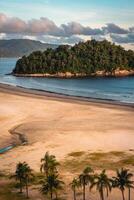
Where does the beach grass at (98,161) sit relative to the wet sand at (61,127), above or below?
below

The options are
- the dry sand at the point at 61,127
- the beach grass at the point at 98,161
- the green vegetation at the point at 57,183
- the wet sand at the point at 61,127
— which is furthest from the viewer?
the wet sand at the point at 61,127

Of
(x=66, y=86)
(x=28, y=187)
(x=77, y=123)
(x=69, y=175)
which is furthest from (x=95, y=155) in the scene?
(x=66, y=86)

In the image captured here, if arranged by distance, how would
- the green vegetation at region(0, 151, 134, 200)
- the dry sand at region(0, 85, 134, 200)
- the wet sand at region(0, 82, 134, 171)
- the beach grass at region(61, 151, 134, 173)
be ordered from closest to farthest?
the green vegetation at region(0, 151, 134, 200) < the beach grass at region(61, 151, 134, 173) < the dry sand at region(0, 85, 134, 200) < the wet sand at region(0, 82, 134, 171)

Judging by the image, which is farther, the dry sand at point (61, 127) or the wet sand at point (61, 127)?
the wet sand at point (61, 127)

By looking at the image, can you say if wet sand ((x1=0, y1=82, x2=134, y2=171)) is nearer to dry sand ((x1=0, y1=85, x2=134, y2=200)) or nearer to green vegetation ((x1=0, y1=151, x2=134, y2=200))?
dry sand ((x1=0, y1=85, x2=134, y2=200))

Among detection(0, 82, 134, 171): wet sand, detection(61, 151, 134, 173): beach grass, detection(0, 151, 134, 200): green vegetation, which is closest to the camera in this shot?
detection(0, 151, 134, 200): green vegetation

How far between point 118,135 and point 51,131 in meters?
14.5

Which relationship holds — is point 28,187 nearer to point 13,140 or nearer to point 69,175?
point 69,175

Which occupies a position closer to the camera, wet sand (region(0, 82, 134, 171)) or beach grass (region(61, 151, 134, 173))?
beach grass (region(61, 151, 134, 173))

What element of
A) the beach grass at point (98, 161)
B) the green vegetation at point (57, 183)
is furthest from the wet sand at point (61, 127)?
the green vegetation at point (57, 183)

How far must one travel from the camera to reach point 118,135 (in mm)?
73938

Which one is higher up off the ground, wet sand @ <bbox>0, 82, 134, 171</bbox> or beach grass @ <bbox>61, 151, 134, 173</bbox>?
wet sand @ <bbox>0, 82, 134, 171</bbox>

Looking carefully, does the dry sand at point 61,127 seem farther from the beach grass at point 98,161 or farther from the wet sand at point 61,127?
the beach grass at point 98,161

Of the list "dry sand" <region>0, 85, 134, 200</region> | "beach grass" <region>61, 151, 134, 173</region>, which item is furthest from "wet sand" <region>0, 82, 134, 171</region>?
"beach grass" <region>61, 151, 134, 173</region>
